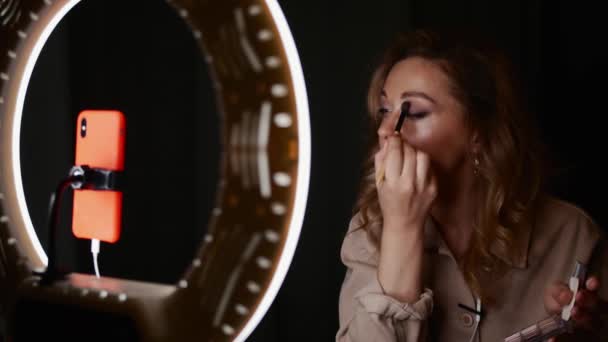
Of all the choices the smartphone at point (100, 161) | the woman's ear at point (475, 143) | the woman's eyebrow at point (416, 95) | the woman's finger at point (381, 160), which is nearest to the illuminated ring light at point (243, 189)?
the smartphone at point (100, 161)

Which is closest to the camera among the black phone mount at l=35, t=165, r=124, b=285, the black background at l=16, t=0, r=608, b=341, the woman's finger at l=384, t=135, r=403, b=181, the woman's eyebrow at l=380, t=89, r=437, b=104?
the black phone mount at l=35, t=165, r=124, b=285

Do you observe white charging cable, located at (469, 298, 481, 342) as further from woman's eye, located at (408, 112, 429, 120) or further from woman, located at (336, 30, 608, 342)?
woman's eye, located at (408, 112, 429, 120)

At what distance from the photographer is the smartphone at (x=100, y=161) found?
64 centimetres

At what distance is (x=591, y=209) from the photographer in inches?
51.5

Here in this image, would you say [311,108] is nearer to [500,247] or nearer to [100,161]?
[500,247]

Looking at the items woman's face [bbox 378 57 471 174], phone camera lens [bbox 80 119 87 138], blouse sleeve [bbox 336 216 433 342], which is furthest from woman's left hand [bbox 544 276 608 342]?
phone camera lens [bbox 80 119 87 138]

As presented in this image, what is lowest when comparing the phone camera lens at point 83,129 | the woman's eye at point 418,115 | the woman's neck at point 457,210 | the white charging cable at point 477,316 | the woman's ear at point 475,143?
the white charging cable at point 477,316

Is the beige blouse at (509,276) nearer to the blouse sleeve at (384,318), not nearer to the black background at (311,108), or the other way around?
the blouse sleeve at (384,318)

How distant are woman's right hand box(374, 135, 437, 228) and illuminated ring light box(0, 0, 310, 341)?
1.38ft

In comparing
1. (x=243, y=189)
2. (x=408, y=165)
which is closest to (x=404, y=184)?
(x=408, y=165)

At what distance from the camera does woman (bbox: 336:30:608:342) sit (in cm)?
97

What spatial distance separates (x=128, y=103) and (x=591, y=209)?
1.15 m

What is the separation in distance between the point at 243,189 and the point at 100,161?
0.68 feet

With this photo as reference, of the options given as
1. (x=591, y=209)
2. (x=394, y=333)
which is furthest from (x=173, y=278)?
(x=591, y=209)
